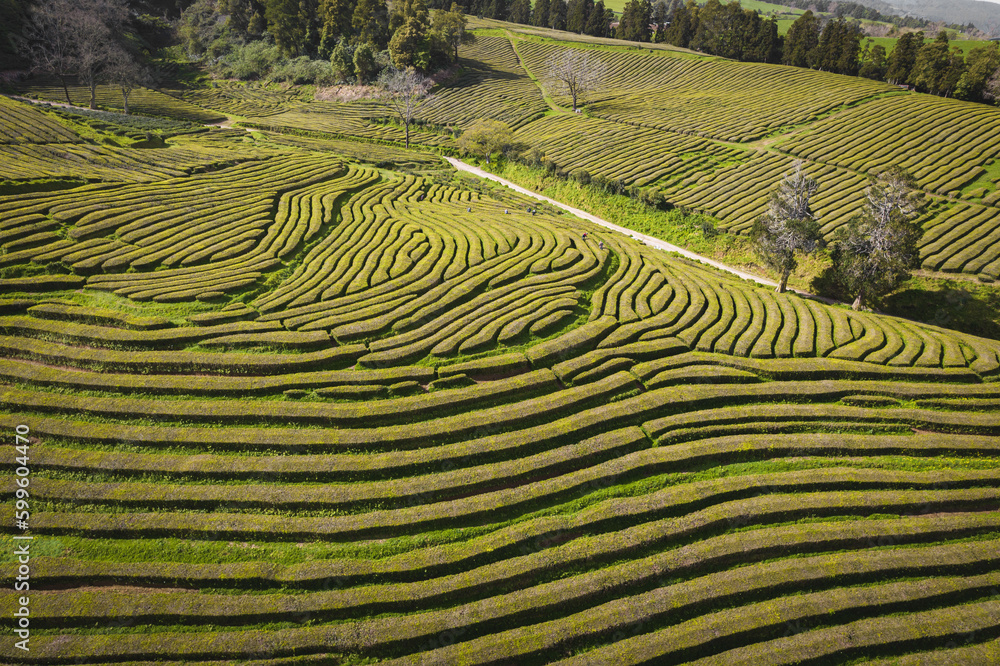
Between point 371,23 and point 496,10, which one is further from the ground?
point 496,10

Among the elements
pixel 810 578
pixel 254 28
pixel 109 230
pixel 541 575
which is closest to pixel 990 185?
pixel 810 578

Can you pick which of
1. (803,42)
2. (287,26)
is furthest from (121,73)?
(803,42)

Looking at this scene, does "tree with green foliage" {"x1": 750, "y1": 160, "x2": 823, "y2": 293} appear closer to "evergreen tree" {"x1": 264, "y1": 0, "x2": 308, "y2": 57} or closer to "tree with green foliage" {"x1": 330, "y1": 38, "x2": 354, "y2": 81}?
"tree with green foliage" {"x1": 330, "y1": 38, "x2": 354, "y2": 81}

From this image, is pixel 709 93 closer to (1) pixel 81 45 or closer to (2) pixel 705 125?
(2) pixel 705 125

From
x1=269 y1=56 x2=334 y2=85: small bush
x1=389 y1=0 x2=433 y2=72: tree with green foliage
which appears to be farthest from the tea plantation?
x1=389 y1=0 x2=433 y2=72: tree with green foliage

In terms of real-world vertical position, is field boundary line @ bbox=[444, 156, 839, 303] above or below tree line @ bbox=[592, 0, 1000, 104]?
below

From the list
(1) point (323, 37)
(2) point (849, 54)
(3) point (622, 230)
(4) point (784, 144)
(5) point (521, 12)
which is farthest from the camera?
(5) point (521, 12)
